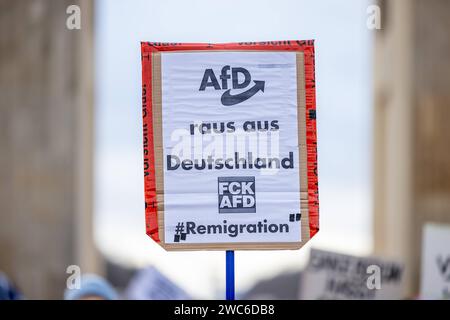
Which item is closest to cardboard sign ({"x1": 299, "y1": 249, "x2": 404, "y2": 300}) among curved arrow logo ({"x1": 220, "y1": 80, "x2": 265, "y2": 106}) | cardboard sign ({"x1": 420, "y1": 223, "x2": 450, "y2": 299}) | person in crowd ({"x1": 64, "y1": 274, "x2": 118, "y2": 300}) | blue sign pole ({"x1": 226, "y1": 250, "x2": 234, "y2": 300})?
cardboard sign ({"x1": 420, "y1": 223, "x2": 450, "y2": 299})

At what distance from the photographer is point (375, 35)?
15883 millimetres

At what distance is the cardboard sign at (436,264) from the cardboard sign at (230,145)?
92.9 inches

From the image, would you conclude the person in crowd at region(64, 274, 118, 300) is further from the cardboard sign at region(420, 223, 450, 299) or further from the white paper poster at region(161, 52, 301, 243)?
the white paper poster at region(161, 52, 301, 243)

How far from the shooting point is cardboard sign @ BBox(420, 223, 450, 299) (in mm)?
6457

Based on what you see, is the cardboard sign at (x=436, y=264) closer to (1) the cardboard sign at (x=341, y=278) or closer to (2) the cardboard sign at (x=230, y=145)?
(1) the cardboard sign at (x=341, y=278)

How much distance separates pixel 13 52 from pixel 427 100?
595cm

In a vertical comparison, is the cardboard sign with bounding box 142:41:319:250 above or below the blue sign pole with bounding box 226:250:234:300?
above

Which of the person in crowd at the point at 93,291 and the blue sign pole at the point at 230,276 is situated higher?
the blue sign pole at the point at 230,276

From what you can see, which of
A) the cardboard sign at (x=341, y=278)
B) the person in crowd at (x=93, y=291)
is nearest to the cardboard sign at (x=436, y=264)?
the cardboard sign at (x=341, y=278)

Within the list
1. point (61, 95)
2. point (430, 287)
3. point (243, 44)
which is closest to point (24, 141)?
point (61, 95)

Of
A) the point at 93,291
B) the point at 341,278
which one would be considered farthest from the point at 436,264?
the point at 93,291

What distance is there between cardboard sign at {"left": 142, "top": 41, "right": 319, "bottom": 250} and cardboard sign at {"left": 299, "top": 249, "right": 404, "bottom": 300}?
2.00 metres

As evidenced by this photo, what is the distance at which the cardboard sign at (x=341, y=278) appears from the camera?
629 centimetres

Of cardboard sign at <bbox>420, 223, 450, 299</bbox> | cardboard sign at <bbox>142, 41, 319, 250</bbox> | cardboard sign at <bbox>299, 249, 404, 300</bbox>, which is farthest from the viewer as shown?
cardboard sign at <bbox>420, 223, 450, 299</bbox>
